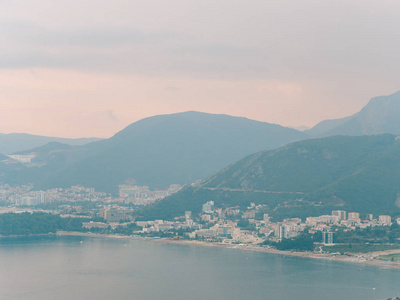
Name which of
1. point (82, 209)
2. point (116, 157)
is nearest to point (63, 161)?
point (116, 157)

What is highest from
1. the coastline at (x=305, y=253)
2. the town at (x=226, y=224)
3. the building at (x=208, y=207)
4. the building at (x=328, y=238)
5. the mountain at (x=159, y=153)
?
the mountain at (x=159, y=153)

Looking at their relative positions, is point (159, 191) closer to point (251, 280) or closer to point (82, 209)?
point (82, 209)

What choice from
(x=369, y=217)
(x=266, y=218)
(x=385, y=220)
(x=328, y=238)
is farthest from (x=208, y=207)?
(x=328, y=238)

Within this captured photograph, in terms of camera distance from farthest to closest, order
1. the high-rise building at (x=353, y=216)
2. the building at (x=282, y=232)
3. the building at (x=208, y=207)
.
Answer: the building at (x=208, y=207) → the high-rise building at (x=353, y=216) → the building at (x=282, y=232)

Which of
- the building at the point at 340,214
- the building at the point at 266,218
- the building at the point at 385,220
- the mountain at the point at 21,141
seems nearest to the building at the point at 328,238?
the building at the point at 385,220

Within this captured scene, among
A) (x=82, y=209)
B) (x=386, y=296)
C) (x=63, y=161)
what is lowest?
(x=386, y=296)

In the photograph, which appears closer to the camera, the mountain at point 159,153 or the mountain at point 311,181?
the mountain at point 311,181

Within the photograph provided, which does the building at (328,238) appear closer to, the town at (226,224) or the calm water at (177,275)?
the town at (226,224)

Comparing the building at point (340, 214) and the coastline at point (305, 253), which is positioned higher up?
the building at point (340, 214)
